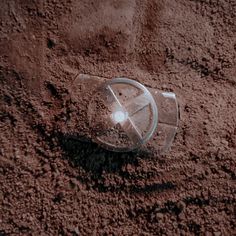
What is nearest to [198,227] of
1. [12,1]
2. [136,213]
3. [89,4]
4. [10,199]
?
[136,213]

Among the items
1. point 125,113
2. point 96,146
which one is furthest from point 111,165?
point 125,113

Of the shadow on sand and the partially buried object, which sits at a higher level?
the partially buried object

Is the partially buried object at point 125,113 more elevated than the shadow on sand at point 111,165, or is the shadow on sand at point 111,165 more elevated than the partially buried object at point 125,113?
the partially buried object at point 125,113

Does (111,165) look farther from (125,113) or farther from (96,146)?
(125,113)
